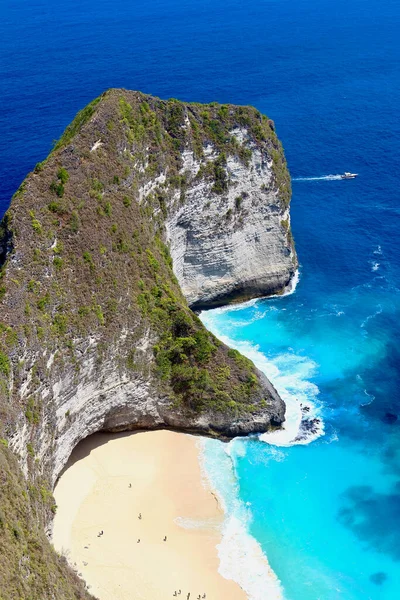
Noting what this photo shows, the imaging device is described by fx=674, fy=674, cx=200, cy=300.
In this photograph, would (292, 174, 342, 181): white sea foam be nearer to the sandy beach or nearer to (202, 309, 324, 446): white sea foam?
(202, 309, 324, 446): white sea foam

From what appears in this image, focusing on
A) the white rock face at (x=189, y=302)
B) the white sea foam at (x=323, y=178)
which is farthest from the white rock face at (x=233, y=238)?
the white sea foam at (x=323, y=178)

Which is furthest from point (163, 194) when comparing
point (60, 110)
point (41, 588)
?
point (60, 110)

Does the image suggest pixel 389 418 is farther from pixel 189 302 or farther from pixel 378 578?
pixel 189 302

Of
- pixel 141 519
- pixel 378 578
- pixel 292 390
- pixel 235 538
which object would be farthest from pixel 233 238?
pixel 378 578

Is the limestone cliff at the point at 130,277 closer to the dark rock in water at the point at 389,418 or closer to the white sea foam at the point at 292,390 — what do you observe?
the white sea foam at the point at 292,390

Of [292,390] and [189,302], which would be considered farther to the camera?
[189,302]
